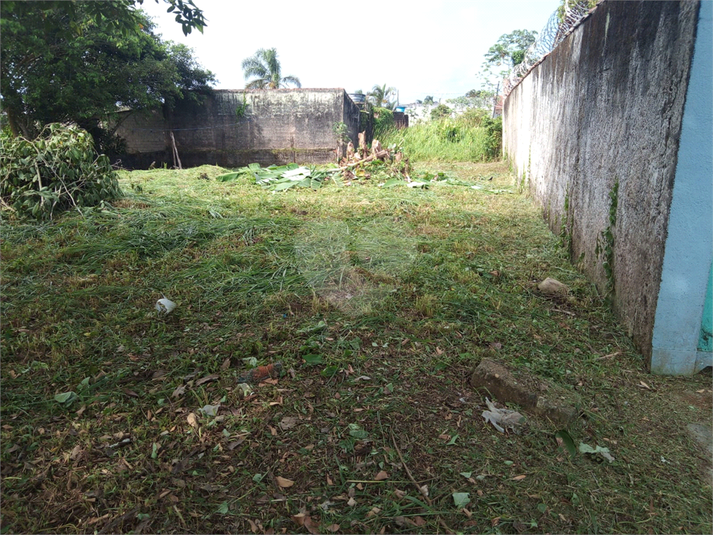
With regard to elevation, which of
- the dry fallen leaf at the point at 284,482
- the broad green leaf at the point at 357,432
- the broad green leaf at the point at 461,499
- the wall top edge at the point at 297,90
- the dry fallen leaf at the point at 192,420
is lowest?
the broad green leaf at the point at 461,499

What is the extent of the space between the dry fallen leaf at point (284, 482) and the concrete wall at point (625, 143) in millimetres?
1887

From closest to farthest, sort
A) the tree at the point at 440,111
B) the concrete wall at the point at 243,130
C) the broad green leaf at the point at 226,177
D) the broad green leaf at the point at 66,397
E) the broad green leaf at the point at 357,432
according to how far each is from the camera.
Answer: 1. the broad green leaf at the point at 357,432
2. the broad green leaf at the point at 66,397
3. the broad green leaf at the point at 226,177
4. the concrete wall at the point at 243,130
5. the tree at the point at 440,111

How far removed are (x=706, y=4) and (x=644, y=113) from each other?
0.59 meters

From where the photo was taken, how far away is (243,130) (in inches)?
524

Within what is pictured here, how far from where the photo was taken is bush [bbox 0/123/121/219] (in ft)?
15.3

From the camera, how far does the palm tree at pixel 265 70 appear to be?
29.0 metres

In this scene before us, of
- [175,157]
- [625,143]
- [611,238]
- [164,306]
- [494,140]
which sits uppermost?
[494,140]

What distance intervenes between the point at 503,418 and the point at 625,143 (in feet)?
5.95

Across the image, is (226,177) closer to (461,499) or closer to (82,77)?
(82,77)

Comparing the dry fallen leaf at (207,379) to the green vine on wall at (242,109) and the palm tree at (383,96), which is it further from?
the palm tree at (383,96)

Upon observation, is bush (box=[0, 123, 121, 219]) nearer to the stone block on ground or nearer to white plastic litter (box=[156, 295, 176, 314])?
white plastic litter (box=[156, 295, 176, 314])

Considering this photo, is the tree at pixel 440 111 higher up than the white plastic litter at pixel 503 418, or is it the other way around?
the tree at pixel 440 111

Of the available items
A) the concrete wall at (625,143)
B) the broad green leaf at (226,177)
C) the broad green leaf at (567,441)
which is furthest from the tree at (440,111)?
the broad green leaf at (567,441)

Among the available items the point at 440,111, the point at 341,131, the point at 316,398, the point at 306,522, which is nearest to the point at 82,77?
the point at 341,131
